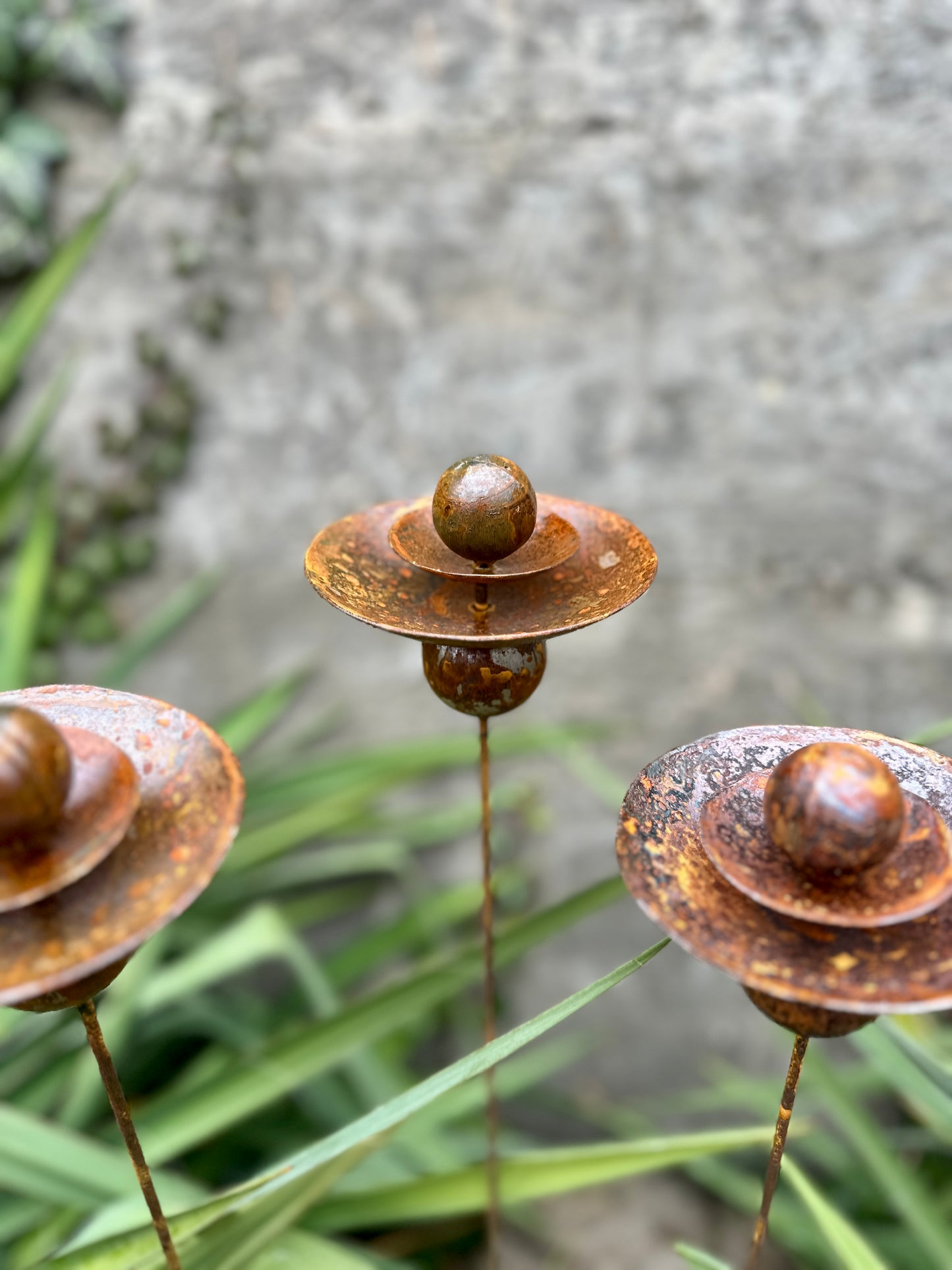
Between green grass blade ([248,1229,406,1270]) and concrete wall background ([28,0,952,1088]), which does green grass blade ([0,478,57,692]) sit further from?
green grass blade ([248,1229,406,1270])

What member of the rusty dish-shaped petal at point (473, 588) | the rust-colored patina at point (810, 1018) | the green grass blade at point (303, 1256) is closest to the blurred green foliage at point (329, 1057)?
the green grass blade at point (303, 1256)

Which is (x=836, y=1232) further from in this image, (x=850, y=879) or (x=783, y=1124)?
(x=850, y=879)

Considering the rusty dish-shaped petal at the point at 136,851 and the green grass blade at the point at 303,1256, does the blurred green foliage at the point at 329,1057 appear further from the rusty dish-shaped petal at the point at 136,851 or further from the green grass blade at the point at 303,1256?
the rusty dish-shaped petal at the point at 136,851

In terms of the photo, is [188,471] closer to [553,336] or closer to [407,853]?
[553,336]

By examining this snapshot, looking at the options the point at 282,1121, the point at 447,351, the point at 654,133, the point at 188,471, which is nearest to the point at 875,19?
the point at 654,133

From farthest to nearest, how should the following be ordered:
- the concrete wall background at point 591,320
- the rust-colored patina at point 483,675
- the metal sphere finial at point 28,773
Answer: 1. the concrete wall background at point 591,320
2. the rust-colored patina at point 483,675
3. the metal sphere finial at point 28,773

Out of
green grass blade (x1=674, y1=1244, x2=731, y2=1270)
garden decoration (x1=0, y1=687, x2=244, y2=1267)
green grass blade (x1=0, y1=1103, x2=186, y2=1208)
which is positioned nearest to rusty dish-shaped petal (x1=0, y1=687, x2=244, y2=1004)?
garden decoration (x1=0, y1=687, x2=244, y2=1267)
